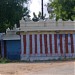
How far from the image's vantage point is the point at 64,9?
4334cm

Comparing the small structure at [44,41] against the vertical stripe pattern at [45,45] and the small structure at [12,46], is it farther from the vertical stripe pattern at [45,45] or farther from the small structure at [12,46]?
the small structure at [12,46]

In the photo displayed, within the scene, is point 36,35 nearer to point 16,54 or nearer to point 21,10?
point 16,54

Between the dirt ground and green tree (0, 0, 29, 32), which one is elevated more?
green tree (0, 0, 29, 32)

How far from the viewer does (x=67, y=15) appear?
143 feet

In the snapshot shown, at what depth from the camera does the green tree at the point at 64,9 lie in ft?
138

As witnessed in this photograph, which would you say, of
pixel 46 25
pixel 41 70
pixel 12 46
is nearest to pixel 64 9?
pixel 46 25

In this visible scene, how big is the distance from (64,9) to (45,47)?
13.5 m

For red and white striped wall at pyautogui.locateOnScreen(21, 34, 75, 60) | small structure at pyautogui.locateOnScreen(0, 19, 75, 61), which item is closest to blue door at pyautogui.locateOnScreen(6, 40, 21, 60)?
small structure at pyautogui.locateOnScreen(0, 19, 75, 61)

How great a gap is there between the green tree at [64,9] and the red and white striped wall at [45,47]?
34.7ft

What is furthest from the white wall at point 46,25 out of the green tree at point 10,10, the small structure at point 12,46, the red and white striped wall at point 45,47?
the green tree at point 10,10

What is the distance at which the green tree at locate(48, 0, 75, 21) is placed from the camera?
138 feet

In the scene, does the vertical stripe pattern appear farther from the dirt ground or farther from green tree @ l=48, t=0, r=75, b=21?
green tree @ l=48, t=0, r=75, b=21

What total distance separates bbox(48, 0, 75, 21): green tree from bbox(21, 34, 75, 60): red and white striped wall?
10.6 meters

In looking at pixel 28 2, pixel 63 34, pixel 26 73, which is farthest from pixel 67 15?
pixel 26 73
